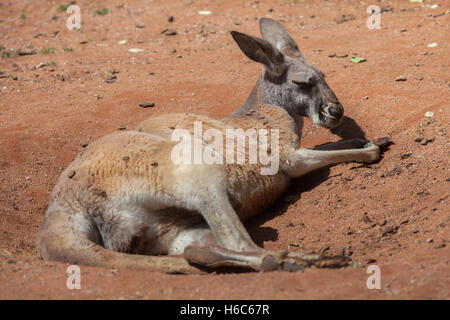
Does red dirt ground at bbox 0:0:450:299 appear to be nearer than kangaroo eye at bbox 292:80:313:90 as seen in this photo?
Yes

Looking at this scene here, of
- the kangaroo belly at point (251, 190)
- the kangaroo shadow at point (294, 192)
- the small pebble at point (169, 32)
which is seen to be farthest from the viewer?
the small pebble at point (169, 32)

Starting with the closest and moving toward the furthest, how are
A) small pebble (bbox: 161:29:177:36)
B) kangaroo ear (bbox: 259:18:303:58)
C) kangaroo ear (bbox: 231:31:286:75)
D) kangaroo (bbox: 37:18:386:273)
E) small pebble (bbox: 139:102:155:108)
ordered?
1. kangaroo (bbox: 37:18:386:273)
2. kangaroo ear (bbox: 231:31:286:75)
3. kangaroo ear (bbox: 259:18:303:58)
4. small pebble (bbox: 139:102:155:108)
5. small pebble (bbox: 161:29:177:36)

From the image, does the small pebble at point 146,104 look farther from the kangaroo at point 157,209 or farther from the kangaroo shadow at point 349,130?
the kangaroo shadow at point 349,130

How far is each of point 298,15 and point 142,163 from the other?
604 cm

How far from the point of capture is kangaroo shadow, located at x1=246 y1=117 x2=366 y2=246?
15.4ft

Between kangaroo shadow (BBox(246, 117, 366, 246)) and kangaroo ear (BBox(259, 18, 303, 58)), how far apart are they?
90 centimetres

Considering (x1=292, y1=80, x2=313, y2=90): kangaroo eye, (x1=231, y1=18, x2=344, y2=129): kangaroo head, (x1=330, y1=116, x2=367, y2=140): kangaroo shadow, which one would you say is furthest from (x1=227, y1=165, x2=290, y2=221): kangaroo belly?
(x1=330, y1=116, x2=367, y2=140): kangaroo shadow

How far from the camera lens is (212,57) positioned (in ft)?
27.3

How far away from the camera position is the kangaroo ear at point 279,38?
5824 millimetres

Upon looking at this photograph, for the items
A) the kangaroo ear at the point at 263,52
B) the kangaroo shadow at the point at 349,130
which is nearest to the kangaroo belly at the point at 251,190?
the kangaroo ear at the point at 263,52

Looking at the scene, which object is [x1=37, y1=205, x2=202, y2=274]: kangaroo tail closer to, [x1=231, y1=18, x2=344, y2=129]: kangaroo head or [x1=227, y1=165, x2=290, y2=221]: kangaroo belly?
[x1=227, y1=165, x2=290, y2=221]: kangaroo belly

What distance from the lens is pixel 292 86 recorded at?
17.9 feet

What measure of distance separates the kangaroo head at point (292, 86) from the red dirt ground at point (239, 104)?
1.72 feet

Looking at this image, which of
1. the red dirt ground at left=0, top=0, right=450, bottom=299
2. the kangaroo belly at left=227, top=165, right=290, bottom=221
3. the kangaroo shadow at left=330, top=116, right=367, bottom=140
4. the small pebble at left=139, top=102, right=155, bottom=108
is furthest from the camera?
the small pebble at left=139, top=102, right=155, bottom=108
